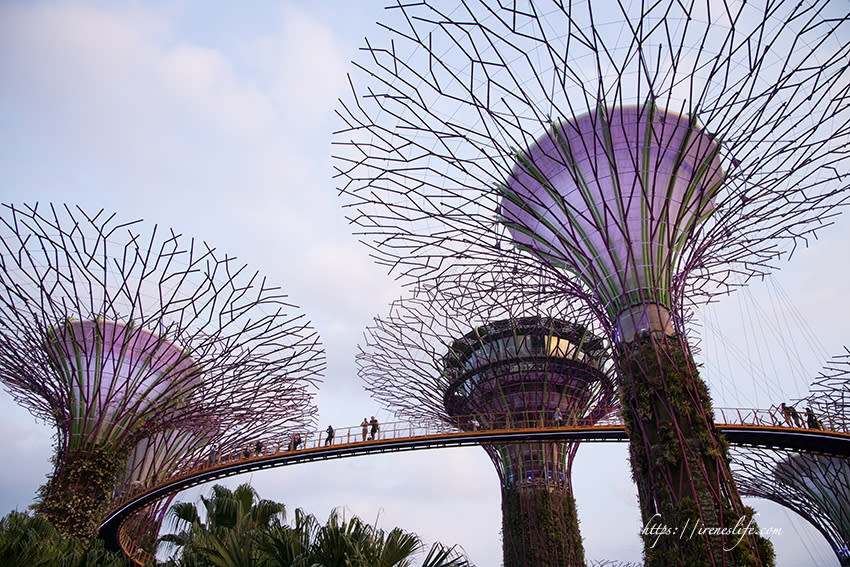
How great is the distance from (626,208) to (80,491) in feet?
75.2

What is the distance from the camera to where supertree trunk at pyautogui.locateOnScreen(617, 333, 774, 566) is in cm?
1235

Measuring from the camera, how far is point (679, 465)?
13.4 m

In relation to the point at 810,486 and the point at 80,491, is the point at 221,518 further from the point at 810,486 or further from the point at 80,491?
the point at 810,486

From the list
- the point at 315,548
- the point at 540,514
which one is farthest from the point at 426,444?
the point at 315,548

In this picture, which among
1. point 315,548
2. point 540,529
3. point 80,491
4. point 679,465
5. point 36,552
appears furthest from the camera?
point 540,529

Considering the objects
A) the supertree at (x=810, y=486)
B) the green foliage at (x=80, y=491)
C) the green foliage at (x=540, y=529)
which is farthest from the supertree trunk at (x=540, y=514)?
the green foliage at (x=80, y=491)

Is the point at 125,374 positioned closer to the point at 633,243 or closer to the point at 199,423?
the point at 199,423

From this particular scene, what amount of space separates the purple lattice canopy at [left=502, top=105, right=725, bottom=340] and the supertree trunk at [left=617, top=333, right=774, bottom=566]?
1235mm

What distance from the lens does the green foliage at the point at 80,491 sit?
22.0 meters

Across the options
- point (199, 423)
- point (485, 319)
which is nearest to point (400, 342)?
point (485, 319)

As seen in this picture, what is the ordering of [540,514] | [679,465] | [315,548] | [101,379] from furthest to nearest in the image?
[540,514] < [101,379] < [679,465] < [315,548]

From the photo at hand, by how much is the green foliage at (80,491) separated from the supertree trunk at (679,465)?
20.3m

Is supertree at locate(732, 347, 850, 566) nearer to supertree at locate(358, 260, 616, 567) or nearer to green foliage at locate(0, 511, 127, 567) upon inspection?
supertree at locate(358, 260, 616, 567)

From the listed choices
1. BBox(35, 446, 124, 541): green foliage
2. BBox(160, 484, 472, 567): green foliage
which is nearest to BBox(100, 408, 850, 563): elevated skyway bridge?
BBox(35, 446, 124, 541): green foliage
